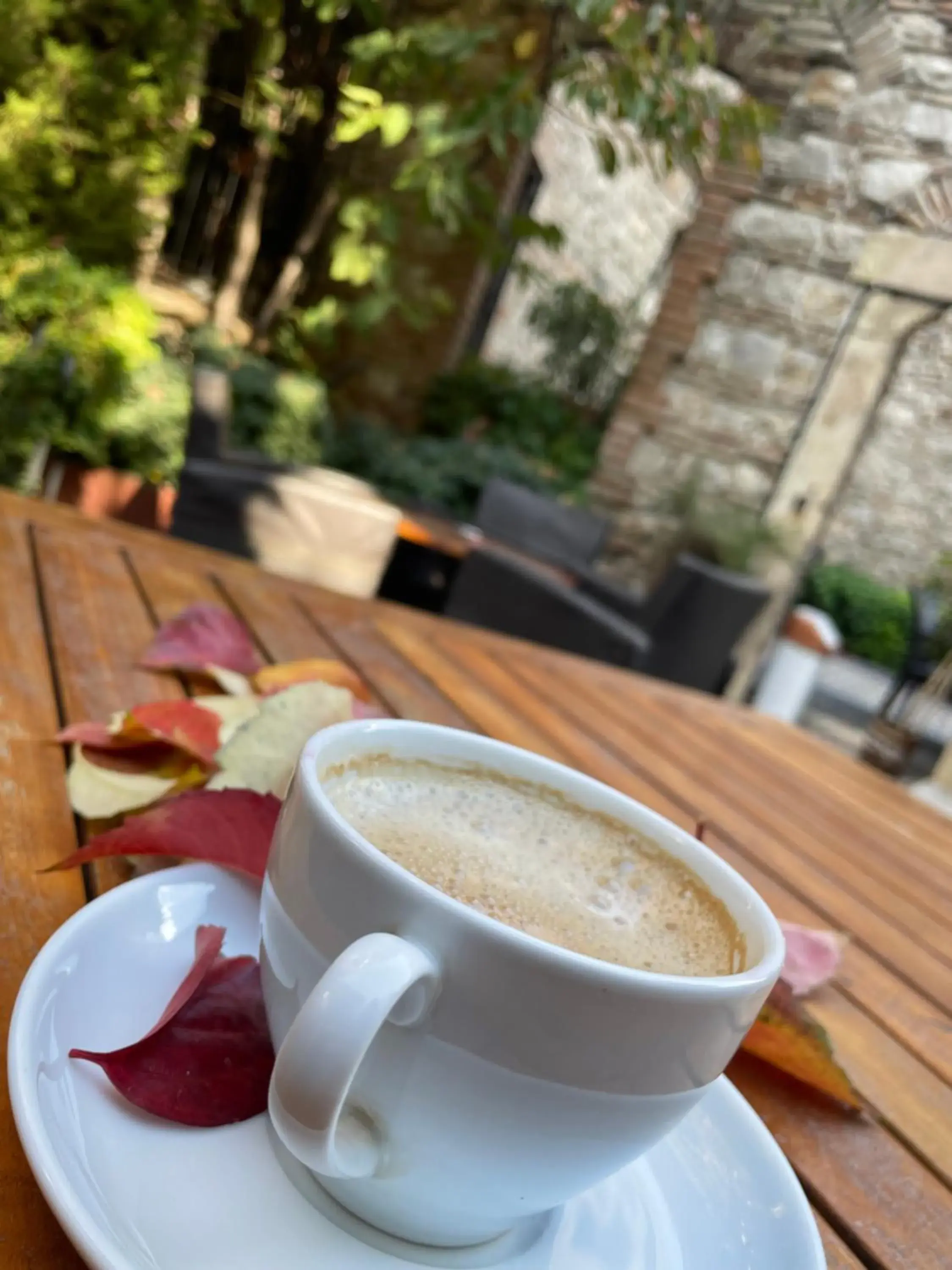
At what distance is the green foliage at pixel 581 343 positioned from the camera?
6371mm

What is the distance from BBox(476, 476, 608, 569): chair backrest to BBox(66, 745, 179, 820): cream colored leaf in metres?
3.40

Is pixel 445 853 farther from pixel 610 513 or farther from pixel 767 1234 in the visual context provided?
pixel 610 513

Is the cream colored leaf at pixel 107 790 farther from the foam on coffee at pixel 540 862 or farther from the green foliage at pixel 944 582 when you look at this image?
the green foliage at pixel 944 582

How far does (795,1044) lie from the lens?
0.44 m

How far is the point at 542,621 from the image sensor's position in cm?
256

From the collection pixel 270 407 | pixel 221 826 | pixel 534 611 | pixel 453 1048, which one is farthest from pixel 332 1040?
pixel 270 407

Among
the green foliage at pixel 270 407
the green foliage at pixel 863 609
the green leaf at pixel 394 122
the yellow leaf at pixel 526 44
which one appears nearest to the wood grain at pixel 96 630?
the green leaf at pixel 394 122

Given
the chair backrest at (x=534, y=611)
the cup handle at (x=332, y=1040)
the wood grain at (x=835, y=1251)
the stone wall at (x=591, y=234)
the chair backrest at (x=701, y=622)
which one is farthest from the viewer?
the stone wall at (x=591, y=234)

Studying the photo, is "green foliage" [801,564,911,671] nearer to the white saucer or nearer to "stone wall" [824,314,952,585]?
"stone wall" [824,314,952,585]

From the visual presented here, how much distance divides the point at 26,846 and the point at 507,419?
5.55m

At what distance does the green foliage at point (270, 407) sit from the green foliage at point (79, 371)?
0.71 m

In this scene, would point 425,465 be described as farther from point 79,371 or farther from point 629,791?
point 629,791

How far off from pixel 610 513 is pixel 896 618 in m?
5.62

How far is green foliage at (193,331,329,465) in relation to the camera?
169 inches
